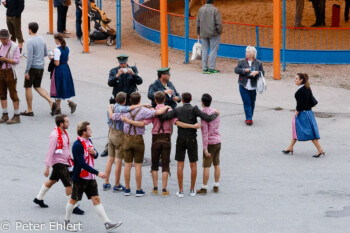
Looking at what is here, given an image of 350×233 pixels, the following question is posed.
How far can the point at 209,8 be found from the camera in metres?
18.5

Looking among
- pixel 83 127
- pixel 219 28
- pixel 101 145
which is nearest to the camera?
pixel 83 127

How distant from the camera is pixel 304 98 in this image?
13078mm

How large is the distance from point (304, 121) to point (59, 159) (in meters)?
4.58

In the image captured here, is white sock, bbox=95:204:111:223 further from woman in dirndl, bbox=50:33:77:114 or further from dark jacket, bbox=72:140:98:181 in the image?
woman in dirndl, bbox=50:33:77:114

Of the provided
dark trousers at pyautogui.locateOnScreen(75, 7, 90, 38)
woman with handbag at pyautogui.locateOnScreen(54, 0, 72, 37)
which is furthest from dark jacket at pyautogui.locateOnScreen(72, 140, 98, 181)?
woman with handbag at pyautogui.locateOnScreen(54, 0, 72, 37)

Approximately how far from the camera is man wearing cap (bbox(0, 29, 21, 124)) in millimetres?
14164

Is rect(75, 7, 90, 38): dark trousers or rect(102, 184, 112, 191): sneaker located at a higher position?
rect(75, 7, 90, 38): dark trousers

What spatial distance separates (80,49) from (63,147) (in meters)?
11.3

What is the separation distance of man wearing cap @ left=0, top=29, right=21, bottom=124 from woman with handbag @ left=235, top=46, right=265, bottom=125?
4.00 m

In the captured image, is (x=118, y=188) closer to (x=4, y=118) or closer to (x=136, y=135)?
(x=136, y=135)

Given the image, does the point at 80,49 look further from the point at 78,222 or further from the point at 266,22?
the point at 78,222

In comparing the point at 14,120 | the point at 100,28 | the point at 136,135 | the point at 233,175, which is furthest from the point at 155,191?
the point at 100,28

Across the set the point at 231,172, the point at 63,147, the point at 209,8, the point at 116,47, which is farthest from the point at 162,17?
the point at 63,147

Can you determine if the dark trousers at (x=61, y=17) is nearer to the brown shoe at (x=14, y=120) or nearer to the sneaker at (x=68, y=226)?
the brown shoe at (x=14, y=120)
